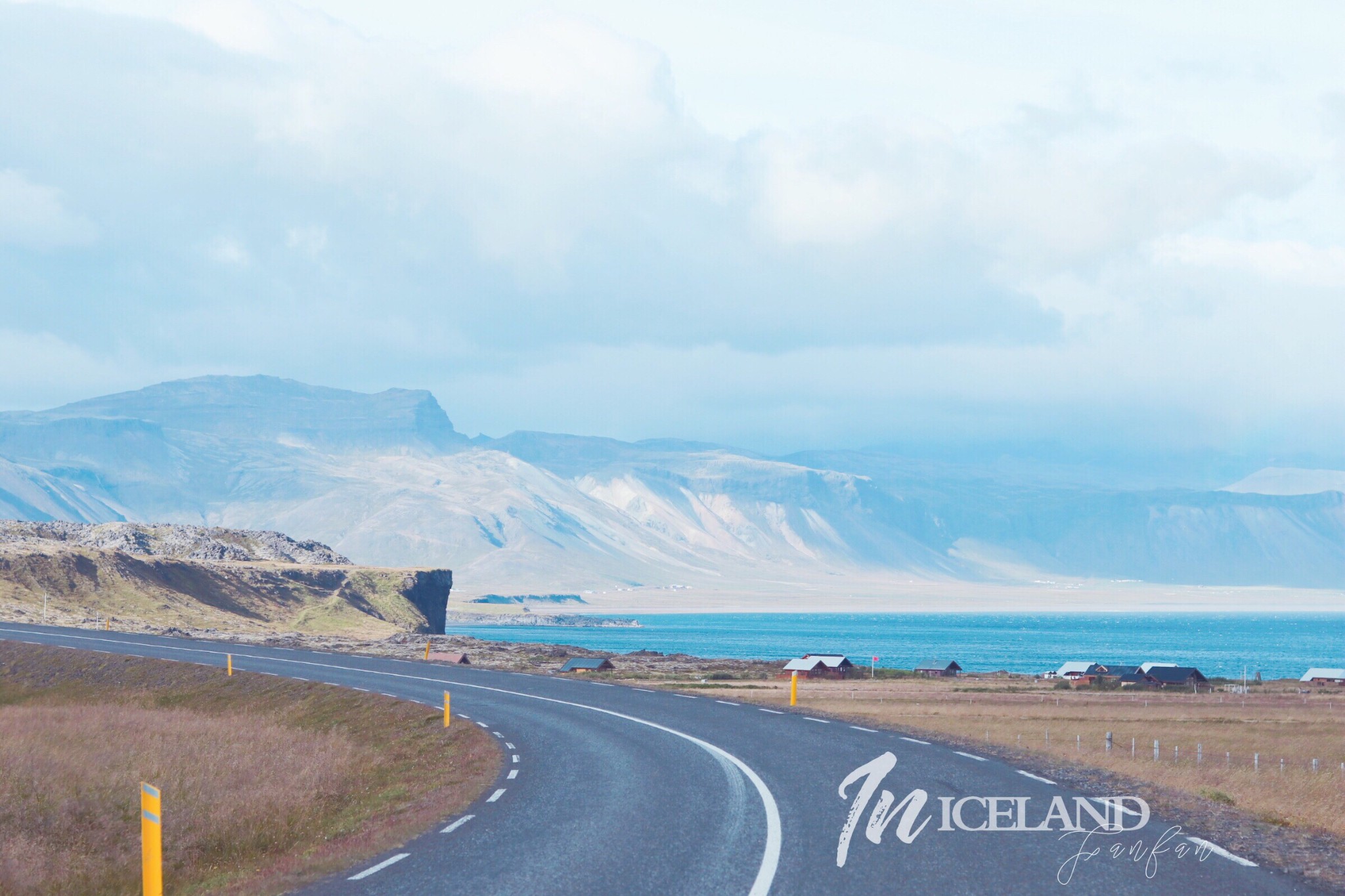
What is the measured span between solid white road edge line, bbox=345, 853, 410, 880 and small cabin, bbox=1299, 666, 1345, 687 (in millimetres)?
115988

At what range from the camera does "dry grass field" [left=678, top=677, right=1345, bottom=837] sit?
23.8m

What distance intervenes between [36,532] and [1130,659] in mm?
168678

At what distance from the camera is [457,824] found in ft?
59.4

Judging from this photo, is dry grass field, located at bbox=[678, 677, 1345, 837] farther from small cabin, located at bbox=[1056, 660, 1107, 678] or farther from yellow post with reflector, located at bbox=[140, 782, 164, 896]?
yellow post with reflector, located at bbox=[140, 782, 164, 896]

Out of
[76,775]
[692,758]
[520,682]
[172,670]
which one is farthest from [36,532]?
[692,758]

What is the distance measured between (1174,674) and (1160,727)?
49140 millimetres

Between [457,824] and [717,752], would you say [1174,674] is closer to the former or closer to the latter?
[717,752]

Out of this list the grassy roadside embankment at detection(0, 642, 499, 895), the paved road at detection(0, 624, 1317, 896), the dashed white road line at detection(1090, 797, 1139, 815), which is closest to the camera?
the paved road at detection(0, 624, 1317, 896)

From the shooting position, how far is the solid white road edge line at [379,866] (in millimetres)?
14727

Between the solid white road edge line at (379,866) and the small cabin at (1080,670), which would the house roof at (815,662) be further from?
the solid white road edge line at (379,866)

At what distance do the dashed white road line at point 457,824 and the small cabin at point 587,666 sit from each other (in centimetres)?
6592

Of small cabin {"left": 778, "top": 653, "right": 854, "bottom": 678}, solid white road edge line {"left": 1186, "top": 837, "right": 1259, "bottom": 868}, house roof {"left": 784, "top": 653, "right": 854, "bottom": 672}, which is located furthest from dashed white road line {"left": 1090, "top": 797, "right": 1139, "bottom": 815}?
house roof {"left": 784, "top": 653, "right": 854, "bottom": 672}

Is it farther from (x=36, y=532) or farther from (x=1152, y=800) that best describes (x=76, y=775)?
(x=36, y=532)

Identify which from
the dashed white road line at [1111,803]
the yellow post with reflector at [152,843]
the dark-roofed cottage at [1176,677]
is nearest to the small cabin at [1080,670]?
the dark-roofed cottage at [1176,677]
